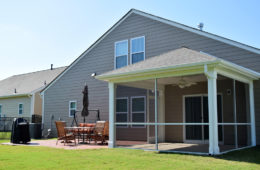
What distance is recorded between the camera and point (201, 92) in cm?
1160

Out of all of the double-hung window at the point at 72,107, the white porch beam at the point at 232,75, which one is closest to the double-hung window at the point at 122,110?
the double-hung window at the point at 72,107

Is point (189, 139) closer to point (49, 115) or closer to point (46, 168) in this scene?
point (46, 168)

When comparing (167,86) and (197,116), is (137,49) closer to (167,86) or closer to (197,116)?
(167,86)

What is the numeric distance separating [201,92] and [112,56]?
5.13 metres

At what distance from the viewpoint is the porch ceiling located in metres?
7.83

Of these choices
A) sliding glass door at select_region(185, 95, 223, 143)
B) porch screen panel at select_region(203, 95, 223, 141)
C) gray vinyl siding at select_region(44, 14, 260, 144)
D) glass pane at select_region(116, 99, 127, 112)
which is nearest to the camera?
gray vinyl siding at select_region(44, 14, 260, 144)

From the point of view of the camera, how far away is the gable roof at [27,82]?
22884 mm

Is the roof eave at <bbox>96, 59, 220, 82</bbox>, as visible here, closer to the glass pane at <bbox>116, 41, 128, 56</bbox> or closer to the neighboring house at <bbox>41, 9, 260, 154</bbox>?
the neighboring house at <bbox>41, 9, 260, 154</bbox>

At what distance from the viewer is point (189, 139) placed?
38.9 feet

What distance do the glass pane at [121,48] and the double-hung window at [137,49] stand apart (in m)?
0.42

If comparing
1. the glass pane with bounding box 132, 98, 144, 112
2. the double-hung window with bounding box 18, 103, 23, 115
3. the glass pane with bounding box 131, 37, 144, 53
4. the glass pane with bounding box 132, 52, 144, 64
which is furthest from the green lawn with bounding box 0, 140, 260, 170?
the double-hung window with bounding box 18, 103, 23, 115

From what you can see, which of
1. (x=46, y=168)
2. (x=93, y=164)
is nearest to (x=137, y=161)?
(x=93, y=164)

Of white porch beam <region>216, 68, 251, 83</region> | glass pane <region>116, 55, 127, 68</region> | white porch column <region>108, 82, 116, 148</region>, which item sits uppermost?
glass pane <region>116, 55, 127, 68</region>

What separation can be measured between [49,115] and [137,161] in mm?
11645
